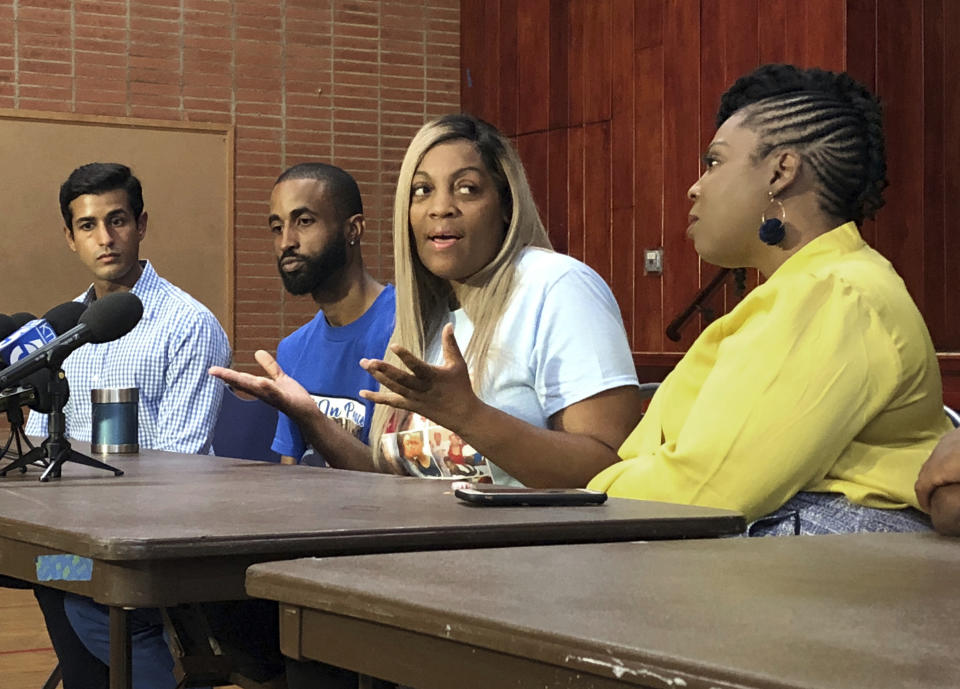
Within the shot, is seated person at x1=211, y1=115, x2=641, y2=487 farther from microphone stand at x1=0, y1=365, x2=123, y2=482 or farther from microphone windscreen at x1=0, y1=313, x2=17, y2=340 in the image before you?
microphone windscreen at x1=0, y1=313, x2=17, y2=340

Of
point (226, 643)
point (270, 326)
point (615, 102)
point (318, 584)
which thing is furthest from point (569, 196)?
point (318, 584)

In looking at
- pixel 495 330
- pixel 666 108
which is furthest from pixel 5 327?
pixel 666 108

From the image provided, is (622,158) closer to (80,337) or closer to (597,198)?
(597,198)

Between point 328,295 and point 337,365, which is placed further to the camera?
point 328,295

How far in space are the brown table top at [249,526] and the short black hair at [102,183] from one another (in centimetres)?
189

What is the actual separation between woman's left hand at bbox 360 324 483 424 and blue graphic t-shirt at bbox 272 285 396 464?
1.04 m

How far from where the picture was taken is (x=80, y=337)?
2.15 metres

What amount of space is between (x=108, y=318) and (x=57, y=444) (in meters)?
0.23

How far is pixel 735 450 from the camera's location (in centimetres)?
159

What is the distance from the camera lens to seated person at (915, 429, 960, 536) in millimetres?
1291

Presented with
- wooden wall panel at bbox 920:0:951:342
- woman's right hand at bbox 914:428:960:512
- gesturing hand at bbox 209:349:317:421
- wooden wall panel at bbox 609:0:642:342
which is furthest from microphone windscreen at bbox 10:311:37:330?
wooden wall panel at bbox 609:0:642:342

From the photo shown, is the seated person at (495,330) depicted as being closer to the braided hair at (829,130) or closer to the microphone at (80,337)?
the microphone at (80,337)

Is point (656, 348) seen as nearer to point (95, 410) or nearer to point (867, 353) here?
point (95, 410)

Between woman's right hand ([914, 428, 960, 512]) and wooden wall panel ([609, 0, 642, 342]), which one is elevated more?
wooden wall panel ([609, 0, 642, 342])
